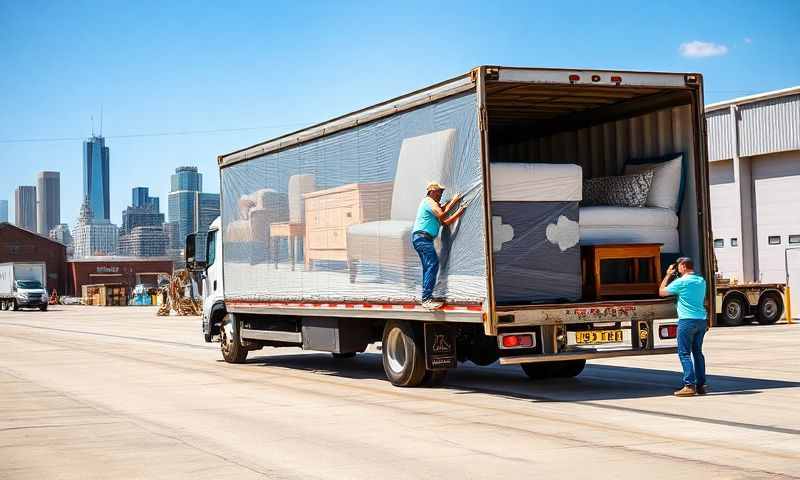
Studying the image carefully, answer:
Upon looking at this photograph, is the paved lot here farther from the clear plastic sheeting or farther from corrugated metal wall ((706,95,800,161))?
corrugated metal wall ((706,95,800,161))

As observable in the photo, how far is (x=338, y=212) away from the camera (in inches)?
594

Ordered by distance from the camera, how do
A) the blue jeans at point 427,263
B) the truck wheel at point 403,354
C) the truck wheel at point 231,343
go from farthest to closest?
the truck wheel at point 231,343 → the truck wheel at point 403,354 → the blue jeans at point 427,263

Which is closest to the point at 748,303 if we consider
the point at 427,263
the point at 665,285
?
the point at 665,285

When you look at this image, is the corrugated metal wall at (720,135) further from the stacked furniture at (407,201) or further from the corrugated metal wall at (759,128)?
the stacked furniture at (407,201)

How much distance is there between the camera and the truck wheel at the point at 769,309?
102 ft

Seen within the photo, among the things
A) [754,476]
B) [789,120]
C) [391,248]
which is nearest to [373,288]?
[391,248]

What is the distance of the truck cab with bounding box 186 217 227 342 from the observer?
66.5 feet

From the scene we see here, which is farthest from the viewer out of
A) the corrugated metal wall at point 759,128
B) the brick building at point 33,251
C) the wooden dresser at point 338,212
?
the brick building at point 33,251

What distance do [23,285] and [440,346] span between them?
62432 mm

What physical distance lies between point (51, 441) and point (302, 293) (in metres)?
6.74

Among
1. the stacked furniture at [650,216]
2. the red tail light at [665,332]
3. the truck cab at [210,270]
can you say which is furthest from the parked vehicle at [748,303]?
the red tail light at [665,332]

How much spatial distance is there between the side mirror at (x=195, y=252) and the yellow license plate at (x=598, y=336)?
10.7 m

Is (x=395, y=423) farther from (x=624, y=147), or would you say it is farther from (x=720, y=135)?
(x=720, y=135)

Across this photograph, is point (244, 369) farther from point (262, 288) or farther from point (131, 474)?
point (131, 474)
